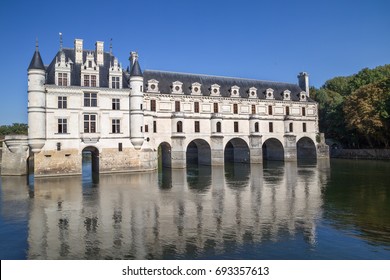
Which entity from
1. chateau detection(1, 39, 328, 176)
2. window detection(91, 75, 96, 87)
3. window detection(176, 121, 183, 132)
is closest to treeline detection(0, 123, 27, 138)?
chateau detection(1, 39, 328, 176)

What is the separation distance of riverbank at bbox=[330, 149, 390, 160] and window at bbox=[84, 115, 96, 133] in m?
44.9

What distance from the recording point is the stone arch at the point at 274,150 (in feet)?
167

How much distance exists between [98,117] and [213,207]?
21.6m

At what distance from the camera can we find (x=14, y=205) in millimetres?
20078

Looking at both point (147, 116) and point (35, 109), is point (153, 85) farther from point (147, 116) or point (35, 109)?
point (35, 109)

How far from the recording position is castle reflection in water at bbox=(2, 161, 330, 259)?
11.6 m

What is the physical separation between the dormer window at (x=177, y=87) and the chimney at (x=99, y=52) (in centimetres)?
975

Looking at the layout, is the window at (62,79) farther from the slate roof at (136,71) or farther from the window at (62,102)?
the slate roof at (136,71)

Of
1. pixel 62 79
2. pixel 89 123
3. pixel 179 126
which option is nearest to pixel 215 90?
pixel 179 126

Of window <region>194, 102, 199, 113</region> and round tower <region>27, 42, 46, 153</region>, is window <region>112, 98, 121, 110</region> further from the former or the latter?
window <region>194, 102, 199, 113</region>

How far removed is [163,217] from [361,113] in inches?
1770

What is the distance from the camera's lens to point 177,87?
4281 centimetres

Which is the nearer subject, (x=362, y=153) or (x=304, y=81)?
(x=304, y=81)

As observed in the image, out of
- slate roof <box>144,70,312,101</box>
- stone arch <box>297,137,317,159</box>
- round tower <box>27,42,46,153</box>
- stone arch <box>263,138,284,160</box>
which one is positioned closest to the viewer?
round tower <box>27,42,46,153</box>
